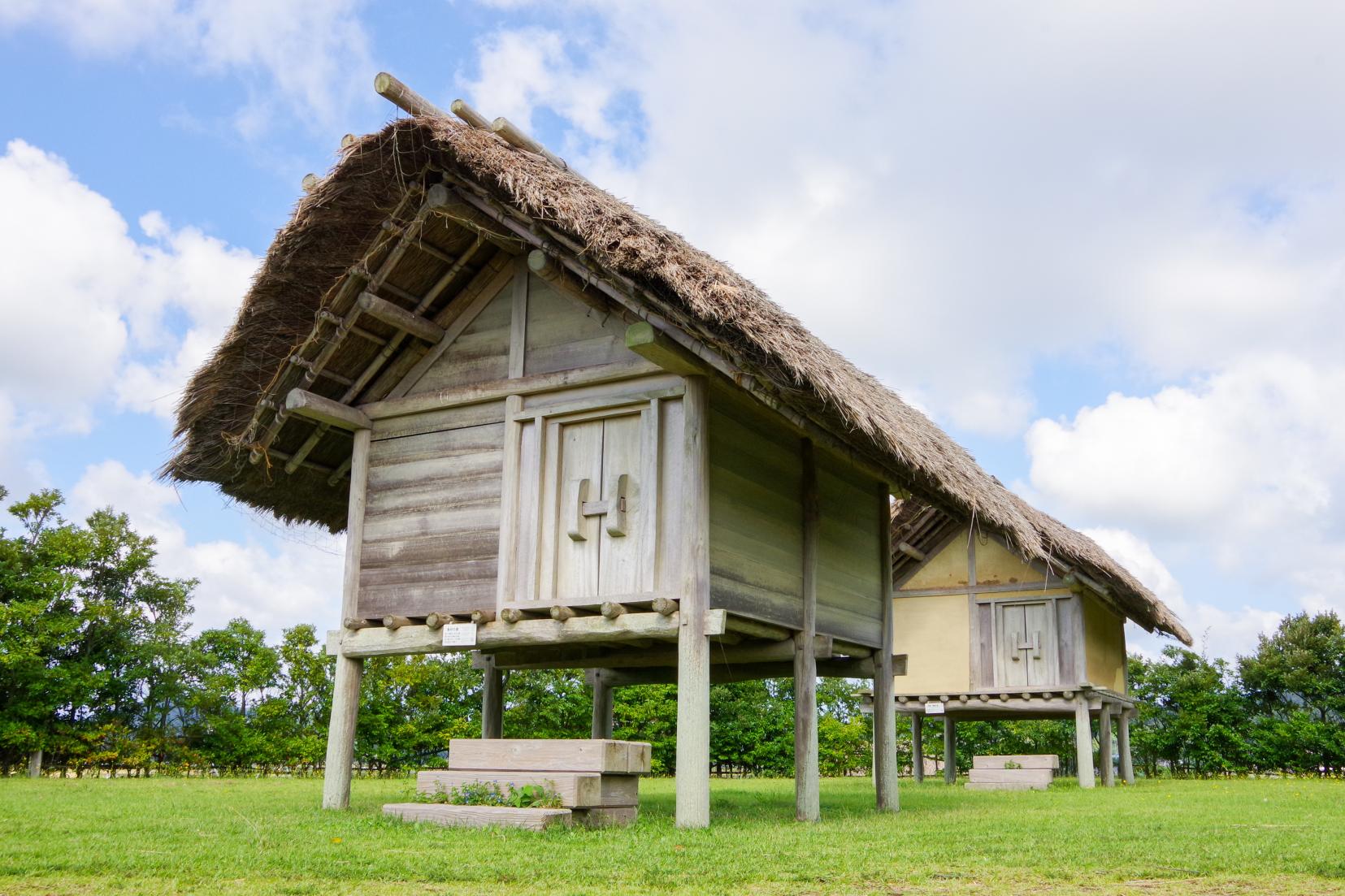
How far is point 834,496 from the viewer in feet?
35.8

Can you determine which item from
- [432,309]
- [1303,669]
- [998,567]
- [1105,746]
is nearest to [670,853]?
[432,309]

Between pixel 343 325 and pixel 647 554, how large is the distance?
345 cm

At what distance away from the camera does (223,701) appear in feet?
70.7

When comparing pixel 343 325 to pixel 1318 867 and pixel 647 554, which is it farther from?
pixel 1318 867

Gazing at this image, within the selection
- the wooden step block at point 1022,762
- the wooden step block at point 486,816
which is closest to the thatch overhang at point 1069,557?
the wooden step block at point 1022,762

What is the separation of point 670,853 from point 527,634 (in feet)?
9.73

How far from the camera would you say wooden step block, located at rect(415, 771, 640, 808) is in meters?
7.68

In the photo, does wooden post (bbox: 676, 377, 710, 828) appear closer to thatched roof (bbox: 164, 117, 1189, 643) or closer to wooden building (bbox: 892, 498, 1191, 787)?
thatched roof (bbox: 164, 117, 1189, 643)

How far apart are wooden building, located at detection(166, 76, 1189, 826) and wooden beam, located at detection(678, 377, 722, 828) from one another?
0.02 metres

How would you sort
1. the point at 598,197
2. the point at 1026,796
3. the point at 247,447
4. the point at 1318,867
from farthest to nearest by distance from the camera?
the point at 1026,796 < the point at 247,447 < the point at 598,197 < the point at 1318,867

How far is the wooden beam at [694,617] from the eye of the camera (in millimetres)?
7930

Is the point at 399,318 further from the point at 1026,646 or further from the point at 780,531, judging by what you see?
the point at 1026,646

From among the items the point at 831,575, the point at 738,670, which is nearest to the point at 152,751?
the point at 738,670

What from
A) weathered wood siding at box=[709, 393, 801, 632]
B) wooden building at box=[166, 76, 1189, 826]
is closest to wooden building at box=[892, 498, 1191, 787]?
wooden building at box=[166, 76, 1189, 826]
